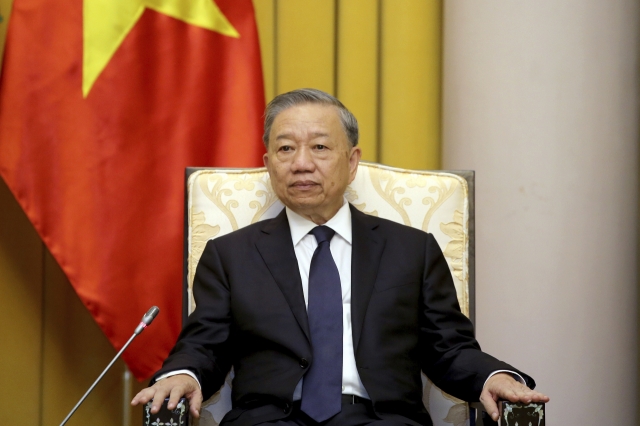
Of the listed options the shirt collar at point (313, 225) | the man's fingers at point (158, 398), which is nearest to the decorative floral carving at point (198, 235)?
the shirt collar at point (313, 225)

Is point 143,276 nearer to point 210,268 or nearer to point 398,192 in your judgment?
point 210,268

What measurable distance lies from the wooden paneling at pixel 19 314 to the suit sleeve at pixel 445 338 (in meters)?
1.64

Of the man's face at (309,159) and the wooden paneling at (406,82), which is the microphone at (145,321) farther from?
the wooden paneling at (406,82)

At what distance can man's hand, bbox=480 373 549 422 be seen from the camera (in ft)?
4.64

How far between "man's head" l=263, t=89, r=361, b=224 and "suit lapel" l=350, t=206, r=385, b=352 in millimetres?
112

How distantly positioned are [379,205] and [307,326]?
524 mm

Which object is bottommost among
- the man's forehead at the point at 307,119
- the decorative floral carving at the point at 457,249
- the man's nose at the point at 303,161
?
the decorative floral carving at the point at 457,249

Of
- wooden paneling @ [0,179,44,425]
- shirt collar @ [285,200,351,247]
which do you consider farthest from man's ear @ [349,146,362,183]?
wooden paneling @ [0,179,44,425]

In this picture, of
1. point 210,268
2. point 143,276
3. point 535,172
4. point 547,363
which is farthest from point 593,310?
point 143,276

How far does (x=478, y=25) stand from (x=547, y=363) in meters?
1.26

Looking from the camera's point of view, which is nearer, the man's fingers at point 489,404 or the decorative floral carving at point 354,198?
the man's fingers at point 489,404

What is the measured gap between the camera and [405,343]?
5.85 feet

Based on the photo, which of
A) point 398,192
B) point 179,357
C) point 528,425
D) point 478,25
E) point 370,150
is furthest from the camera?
point 370,150

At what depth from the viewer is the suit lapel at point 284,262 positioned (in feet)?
5.74
